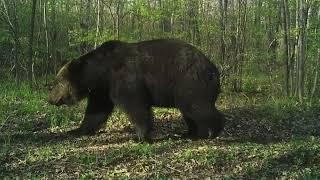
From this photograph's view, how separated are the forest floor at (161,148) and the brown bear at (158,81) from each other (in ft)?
1.39

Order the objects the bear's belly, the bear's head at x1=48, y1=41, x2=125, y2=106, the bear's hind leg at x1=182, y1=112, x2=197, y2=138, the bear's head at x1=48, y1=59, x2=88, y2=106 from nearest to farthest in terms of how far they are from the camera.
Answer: the bear's belly < the bear's hind leg at x1=182, y1=112, x2=197, y2=138 < the bear's head at x1=48, y1=41, x2=125, y2=106 < the bear's head at x1=48, y1=59, x2=88, y2=106

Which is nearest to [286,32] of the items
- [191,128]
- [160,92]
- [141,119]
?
[191,128]

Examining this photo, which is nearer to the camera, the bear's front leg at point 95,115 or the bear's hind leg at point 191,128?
the bear's hind leg at point 191,128

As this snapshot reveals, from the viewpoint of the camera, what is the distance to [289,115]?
1189cm

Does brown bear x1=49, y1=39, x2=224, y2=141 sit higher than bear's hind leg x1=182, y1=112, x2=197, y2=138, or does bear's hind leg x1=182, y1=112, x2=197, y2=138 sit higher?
brown bear x1=49, y1=39, x2=224, y2=141

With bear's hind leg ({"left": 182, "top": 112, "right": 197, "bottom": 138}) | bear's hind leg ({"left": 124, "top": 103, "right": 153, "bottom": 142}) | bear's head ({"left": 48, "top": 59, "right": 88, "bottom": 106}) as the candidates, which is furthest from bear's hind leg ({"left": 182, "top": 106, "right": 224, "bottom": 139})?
bear's head ({"left": 48, "top": 59, "right": 88, "bottom": 106})

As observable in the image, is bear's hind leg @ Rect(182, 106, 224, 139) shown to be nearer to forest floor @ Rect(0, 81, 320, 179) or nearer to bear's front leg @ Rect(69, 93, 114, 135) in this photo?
forest floor @ Rect(0, 81, 320, 179)

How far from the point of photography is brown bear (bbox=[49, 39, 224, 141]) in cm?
898

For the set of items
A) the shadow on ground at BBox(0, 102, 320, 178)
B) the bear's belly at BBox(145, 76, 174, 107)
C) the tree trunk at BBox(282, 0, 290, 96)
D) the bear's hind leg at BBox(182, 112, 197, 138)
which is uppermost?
the tree trunk at BBox(282, 0, 290, 96)

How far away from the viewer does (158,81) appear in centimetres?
915

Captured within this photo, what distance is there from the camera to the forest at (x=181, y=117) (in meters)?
7.34

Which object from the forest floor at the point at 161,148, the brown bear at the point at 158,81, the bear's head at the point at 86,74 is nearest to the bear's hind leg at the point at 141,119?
the brown bear at the point at 158,81

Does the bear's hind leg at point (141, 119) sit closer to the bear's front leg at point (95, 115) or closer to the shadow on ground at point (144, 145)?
the shadow on ground at point (144, 145)

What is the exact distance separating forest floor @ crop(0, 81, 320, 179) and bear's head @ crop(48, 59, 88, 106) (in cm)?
67
